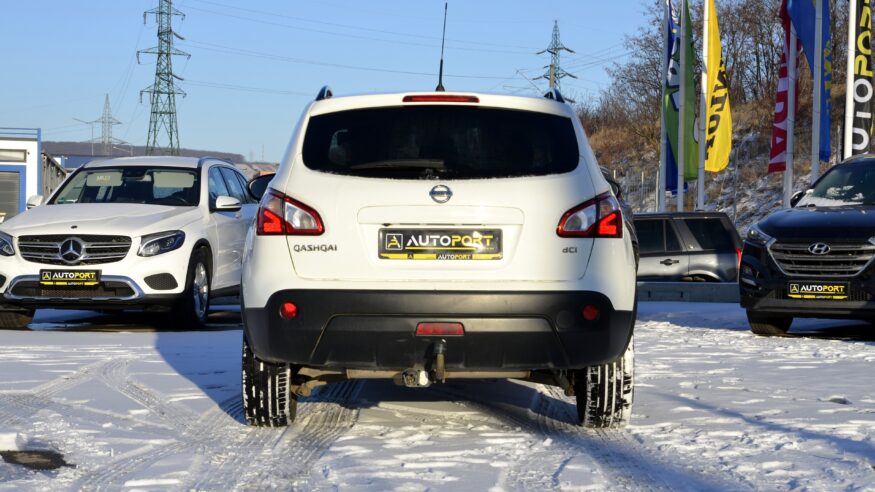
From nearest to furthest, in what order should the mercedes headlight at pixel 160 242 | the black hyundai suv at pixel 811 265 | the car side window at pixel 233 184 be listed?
the black hyundai suv at pixel 811 265 < the mercedes headlight at pixel 160 242 < the car side window at pixel 233 184

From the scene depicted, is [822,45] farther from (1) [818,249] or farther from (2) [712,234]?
(1) [818,249]

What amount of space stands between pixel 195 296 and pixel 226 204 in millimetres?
1055

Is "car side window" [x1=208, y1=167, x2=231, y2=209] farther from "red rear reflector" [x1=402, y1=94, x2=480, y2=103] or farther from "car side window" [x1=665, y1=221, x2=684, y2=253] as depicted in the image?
"red rear reflector" [x1=402, y1=94, x2=480, y2=103]

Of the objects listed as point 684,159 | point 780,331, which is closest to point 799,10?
point 684,159

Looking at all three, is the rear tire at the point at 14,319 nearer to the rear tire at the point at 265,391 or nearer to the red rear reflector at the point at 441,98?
the rear tire at the point at 265,391

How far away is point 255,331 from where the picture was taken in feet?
18.1

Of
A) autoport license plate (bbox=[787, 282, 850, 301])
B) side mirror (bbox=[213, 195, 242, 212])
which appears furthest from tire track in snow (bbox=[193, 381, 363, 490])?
autoport license plate (bbox=[787, 282, 850, 301])

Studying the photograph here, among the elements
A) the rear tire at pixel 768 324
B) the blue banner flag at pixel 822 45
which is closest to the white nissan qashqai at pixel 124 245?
the rear tire at pixel 768 324

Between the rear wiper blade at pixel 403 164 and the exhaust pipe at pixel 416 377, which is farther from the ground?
the rear wiper blade at pixel 403 164

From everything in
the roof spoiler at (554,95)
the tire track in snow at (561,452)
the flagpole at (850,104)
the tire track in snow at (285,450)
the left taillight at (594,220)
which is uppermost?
the flagpole at (850,104)

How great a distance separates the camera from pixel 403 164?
553cm

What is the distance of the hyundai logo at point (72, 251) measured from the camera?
11164 mm

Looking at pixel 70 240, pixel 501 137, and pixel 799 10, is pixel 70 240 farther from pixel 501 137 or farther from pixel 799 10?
pixel 799 10

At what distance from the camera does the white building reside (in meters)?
64.0
